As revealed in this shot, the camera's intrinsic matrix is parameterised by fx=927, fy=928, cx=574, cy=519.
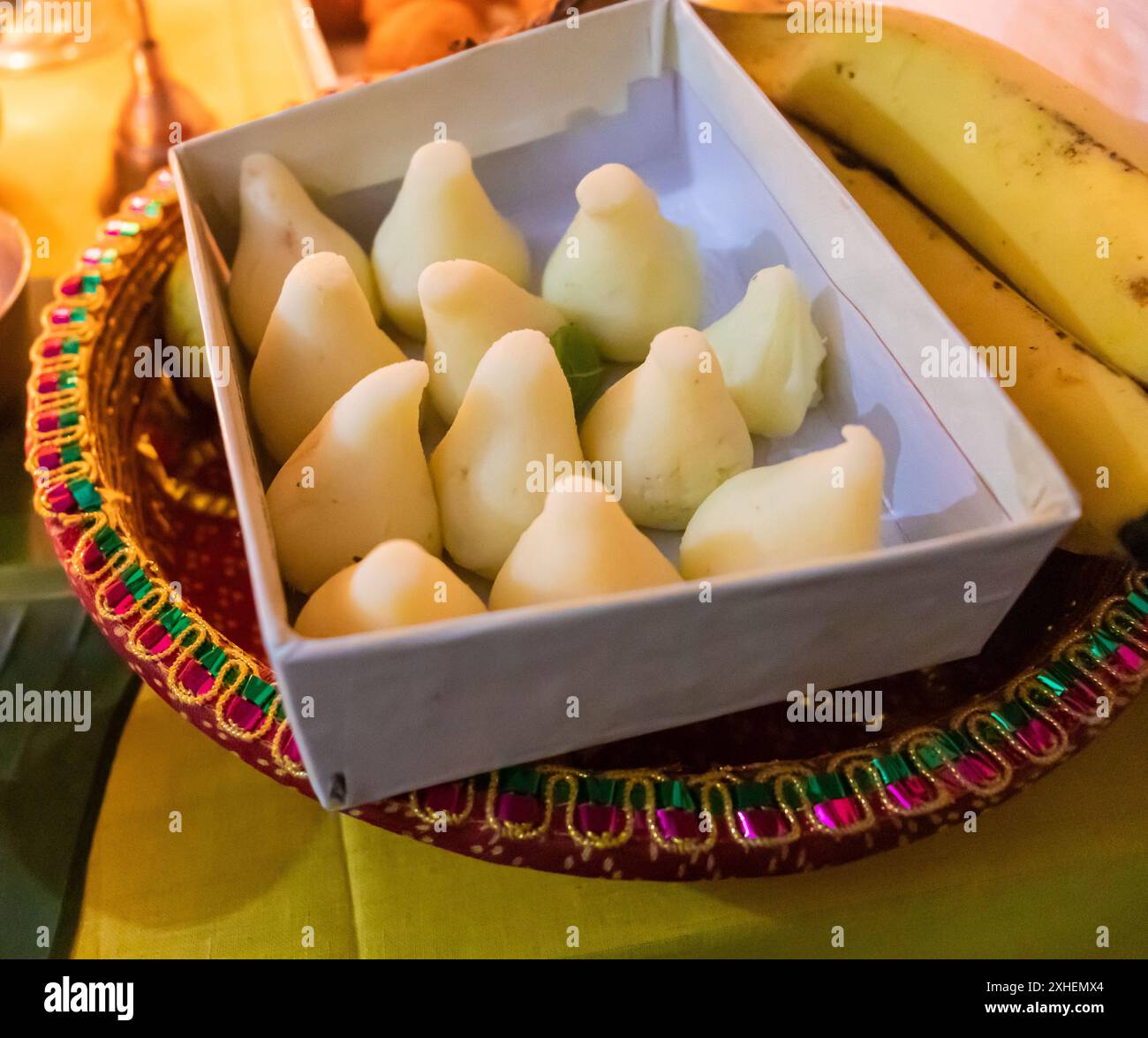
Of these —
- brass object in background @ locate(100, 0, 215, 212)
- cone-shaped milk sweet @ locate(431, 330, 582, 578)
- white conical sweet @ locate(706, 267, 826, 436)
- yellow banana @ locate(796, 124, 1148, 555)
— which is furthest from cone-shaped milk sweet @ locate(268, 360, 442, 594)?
brass object in background @ locate(100, 0, 215, 212)

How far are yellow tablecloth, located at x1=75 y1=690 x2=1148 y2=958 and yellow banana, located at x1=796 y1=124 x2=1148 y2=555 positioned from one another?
5.1 inches

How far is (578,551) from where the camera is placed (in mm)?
305

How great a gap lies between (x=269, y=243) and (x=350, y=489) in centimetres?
17

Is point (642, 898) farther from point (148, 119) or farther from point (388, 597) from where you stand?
point (148, 119)

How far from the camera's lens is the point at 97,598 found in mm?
388

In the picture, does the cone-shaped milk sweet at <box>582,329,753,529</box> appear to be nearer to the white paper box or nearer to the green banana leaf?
the white paper box

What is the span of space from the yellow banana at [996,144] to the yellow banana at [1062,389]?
17 millimetres

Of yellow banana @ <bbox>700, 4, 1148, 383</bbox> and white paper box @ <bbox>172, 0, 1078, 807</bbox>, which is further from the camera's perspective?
yellow banana @ <bbox>700, 4, 1148, 383</bbox>

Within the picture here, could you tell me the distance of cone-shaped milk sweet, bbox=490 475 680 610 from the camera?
304 mm

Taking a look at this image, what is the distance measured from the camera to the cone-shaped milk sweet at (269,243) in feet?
1.44

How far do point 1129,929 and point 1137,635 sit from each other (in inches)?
5.7

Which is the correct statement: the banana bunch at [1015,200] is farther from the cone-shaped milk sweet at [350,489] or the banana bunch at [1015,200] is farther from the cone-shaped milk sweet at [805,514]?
the cone-shaped milk sweet at [350,489]

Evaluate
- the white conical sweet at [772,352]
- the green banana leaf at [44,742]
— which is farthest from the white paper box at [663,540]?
the green banana leaf at [44,742]

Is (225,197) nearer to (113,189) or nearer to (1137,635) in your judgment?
(113,189)
